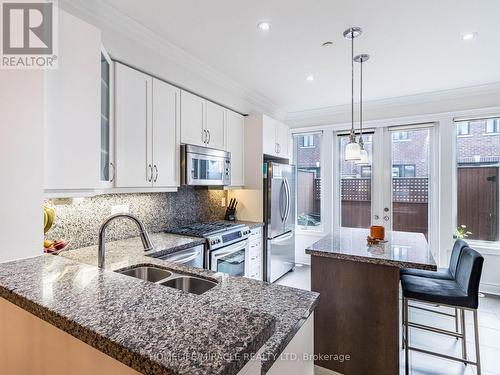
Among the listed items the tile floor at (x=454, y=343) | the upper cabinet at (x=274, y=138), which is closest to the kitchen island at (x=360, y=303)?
the tile floor at (x=454, y=343)

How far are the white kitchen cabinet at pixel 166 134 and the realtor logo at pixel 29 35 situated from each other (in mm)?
1035

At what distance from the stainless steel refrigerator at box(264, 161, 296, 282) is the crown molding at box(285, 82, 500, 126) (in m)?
1.08

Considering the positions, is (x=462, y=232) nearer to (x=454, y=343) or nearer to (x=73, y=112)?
(x=454, y=343)

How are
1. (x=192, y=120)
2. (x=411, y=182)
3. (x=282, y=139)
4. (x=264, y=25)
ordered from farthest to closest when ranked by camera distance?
(x=282, y=139), (x=411, y=182), (x=192, y=120), (x=264, y=25)

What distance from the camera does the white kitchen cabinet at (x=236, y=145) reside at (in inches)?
137

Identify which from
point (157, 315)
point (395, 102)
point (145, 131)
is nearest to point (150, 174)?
point (145, 131)

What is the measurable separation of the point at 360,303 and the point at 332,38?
7.08 feet

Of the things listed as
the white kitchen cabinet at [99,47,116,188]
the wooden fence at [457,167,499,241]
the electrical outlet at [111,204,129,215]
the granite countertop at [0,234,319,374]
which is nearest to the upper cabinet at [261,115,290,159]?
the electrical outlet at [111,204,129,215]

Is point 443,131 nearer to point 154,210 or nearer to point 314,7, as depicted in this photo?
point 314,7

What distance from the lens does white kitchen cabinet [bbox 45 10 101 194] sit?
1435mm

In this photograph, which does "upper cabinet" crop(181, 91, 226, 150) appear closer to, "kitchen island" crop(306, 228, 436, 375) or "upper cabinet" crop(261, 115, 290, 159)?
"upper cabinet" crop(261, 115, 290, 159)

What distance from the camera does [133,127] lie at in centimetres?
224

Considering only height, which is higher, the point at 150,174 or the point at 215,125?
the point at 215,125

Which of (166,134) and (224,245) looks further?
(224,245)
